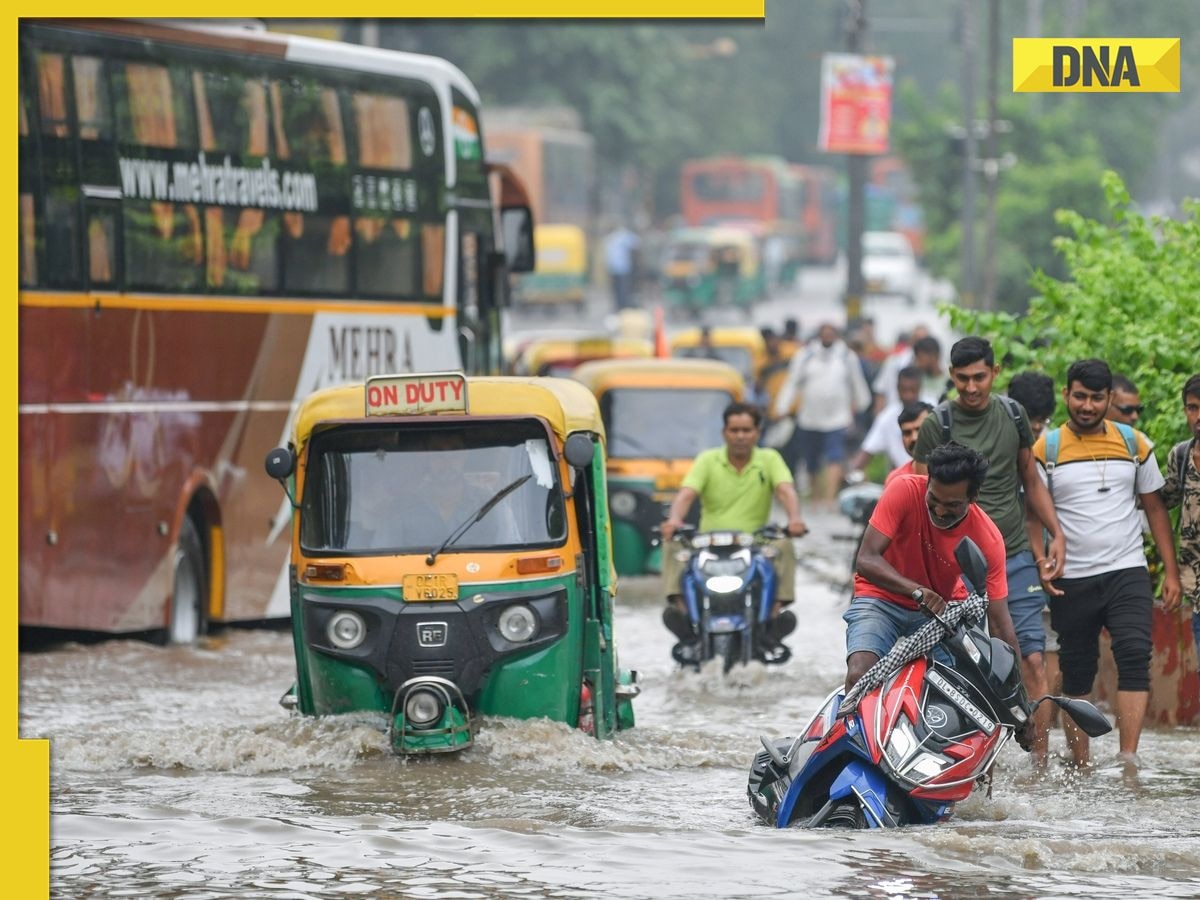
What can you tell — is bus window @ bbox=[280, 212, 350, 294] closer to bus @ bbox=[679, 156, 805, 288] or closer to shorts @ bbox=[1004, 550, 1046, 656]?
shorts @ bbox=[1004, 550, 1046, 656]

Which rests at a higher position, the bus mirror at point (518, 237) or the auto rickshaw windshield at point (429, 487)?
the bus mirror at point (518, 237)

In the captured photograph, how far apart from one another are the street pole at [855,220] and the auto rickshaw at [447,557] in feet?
66.3

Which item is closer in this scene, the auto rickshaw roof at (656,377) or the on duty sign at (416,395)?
the on duty sign at (416,395)

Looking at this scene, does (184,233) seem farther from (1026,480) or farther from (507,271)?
(1026,480)

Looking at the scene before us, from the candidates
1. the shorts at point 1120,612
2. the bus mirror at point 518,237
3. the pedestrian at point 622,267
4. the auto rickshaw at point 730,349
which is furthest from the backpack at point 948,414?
the pedestrian at point 622,267

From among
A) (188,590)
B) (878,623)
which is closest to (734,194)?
(188,590)

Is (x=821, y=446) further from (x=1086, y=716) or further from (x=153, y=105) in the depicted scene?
(x=1086, y=716)

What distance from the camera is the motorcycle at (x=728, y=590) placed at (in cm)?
1293

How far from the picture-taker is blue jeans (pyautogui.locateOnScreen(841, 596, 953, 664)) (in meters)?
8.41

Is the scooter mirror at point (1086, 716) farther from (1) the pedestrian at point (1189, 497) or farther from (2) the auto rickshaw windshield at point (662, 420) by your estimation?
(2) the auto rickshaw windshield at point (662, 420)

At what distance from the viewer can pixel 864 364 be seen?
981 inches

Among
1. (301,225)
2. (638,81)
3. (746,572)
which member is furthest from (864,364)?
(638,81)

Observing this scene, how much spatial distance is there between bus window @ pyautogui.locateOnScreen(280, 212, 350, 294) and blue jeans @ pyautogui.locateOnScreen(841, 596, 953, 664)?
824 centimetres

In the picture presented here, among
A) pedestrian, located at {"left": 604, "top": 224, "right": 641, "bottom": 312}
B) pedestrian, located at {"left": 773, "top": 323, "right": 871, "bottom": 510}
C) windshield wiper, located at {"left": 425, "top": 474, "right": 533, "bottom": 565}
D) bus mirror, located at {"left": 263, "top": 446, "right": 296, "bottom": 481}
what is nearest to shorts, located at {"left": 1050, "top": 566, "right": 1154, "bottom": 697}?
windshield wiper, located at {"left": 425, "top": 474, "right": 533, "bottom": 565}
